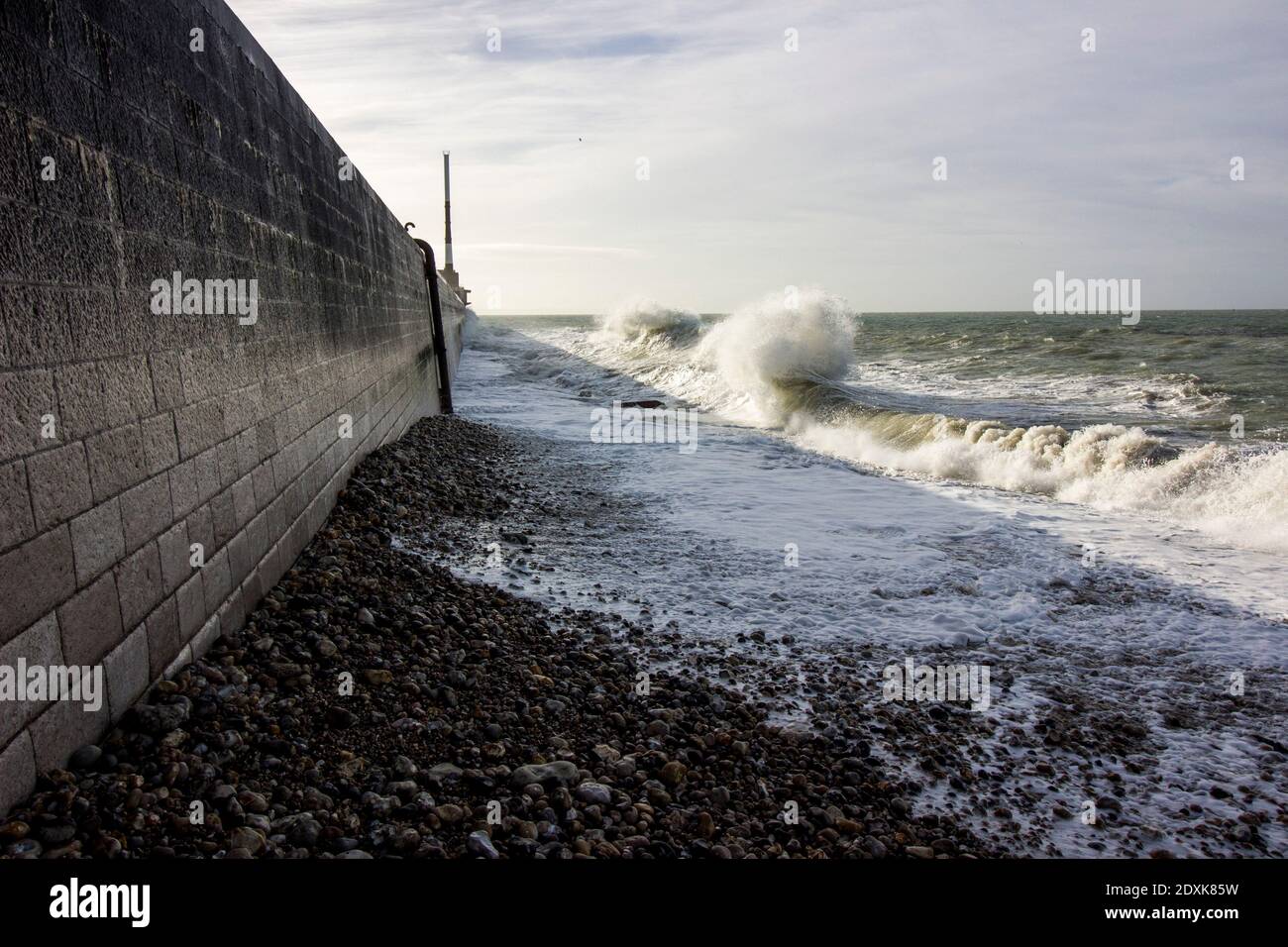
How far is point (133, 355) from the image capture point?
10.2 feet

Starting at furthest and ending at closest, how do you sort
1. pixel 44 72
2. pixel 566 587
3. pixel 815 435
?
1. pixel 815 435
2. pixel 566 587
3. pixel 44 72

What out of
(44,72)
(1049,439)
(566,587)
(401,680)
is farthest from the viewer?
(1049,439)

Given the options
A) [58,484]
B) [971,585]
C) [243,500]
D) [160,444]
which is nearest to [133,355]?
[160,444]

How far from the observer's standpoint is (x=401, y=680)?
13.3ft

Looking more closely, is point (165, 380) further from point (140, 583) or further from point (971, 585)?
point (971, 585)

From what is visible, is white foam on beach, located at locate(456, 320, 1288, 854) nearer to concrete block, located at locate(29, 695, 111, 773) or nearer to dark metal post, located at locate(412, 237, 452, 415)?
concrete block, located at locate(29, 695, 111, 773)

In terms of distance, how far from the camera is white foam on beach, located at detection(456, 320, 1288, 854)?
15.8 ft

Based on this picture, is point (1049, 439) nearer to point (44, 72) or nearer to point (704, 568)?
point (704, 568)

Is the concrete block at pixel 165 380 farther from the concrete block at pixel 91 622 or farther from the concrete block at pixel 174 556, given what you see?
the concrete block at pixel 91 622

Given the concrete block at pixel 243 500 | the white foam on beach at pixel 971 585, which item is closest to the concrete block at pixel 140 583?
the concrete block at pixel 243 500

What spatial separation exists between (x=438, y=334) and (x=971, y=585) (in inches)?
599

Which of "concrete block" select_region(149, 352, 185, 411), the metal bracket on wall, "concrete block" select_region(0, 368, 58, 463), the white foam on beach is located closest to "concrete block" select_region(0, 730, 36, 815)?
"concrete block" select_region(0, 368, 58, 463)
